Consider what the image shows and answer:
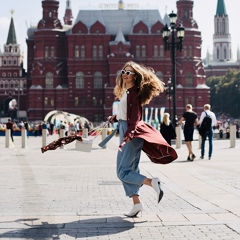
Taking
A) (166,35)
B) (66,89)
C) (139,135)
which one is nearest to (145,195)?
(139,135)

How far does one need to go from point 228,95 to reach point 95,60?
3300 cm

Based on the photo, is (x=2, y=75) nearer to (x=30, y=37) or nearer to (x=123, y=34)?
(x=30, y=37)

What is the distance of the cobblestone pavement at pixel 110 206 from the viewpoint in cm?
742

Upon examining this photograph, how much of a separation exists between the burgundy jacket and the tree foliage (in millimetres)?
115192

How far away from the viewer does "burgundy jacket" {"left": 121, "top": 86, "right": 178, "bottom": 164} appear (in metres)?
8.45

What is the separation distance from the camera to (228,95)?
127 m

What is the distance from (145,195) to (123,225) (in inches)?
119

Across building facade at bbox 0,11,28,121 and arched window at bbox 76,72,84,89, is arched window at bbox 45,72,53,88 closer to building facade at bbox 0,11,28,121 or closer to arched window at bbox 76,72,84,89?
arched window at bbox 76,72,84,89

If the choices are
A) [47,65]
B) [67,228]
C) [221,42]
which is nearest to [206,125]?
[67,228]

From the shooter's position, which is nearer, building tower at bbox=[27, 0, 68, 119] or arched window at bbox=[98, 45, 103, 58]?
building tower at bbox=[27, 0, 68, 119]

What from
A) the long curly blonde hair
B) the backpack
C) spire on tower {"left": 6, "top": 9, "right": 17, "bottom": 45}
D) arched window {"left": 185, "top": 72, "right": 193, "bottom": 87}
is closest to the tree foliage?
arched window {"left": 185, "top": 72, "right": 193, "bottom": 87}

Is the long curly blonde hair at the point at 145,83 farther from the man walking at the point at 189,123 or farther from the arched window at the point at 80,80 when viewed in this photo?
the arched window at the point at 80,80

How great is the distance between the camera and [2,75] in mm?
137375

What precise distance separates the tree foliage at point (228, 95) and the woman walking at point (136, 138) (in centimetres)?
11506
